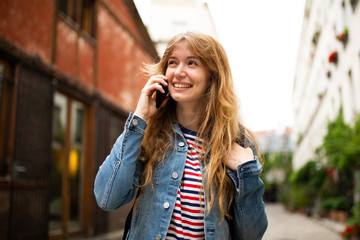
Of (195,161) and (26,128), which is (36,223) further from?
(195,161)

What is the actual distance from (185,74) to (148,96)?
0.79 feet

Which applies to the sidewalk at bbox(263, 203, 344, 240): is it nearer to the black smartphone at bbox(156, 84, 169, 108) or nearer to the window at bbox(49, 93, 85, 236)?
the window at bbox(49, 93, 85, 236)

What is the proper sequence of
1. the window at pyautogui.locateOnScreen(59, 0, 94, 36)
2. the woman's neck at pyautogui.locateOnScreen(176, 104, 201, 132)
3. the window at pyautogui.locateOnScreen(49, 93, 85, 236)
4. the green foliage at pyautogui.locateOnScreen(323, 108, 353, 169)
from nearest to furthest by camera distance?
the woman's neck at pyautogui.locateOnScreen(176, 104, 201, 132), the window at pyautogui.locateOnScreen(49, 93, 85, 236), the window at pyautogui.locateOnScreen(59, 0, 94, 36), the green foliage at pyautogui.locateOnScreen(323, 108, 353, 169)

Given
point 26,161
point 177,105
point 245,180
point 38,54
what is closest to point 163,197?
point 245,180

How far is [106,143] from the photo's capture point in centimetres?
1041

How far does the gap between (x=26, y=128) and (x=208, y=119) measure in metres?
5.58

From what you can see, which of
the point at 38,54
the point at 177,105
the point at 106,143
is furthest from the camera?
the point at 106,143

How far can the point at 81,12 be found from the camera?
9.92m

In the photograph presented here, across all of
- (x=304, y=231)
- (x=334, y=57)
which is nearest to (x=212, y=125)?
(x=304, y=231)

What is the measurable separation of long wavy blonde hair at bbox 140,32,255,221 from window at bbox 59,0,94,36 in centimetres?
743

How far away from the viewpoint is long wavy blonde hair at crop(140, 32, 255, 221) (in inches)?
73.1

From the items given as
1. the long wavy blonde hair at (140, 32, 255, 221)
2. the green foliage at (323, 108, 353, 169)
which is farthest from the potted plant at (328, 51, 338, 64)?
the long wavy blonde hair at (140, 32, 255, 221)

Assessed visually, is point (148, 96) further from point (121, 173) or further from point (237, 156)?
point (237, 156)

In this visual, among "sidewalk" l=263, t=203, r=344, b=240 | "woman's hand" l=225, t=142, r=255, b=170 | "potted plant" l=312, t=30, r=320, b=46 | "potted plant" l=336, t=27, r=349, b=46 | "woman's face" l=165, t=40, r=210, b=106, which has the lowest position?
"sidewalk" l=263, t=203, r=344, b=240
